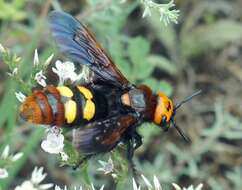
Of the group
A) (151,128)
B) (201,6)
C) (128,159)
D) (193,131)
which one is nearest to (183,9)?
(201,6)

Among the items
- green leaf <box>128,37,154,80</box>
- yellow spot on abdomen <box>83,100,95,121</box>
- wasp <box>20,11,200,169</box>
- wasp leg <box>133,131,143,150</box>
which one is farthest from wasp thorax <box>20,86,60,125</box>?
green leaf <box>128,37,154,80</box>

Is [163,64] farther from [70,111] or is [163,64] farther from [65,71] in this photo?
[70,111]

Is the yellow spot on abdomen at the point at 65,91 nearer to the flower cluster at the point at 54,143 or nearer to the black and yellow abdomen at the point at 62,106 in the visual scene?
the black and yellow abdomen at the point at 62,106

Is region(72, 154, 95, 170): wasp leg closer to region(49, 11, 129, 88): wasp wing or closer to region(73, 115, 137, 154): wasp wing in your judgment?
region(73, 115, 137, 154): wasp wing

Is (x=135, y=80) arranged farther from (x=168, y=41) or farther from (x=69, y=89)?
(x=69, y=89)

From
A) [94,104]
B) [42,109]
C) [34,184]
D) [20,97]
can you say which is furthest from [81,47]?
[34,184]

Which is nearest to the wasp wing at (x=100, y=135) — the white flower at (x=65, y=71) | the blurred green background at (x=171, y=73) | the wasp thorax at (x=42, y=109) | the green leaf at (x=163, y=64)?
the wasp thorax at (x=42, y=109)
